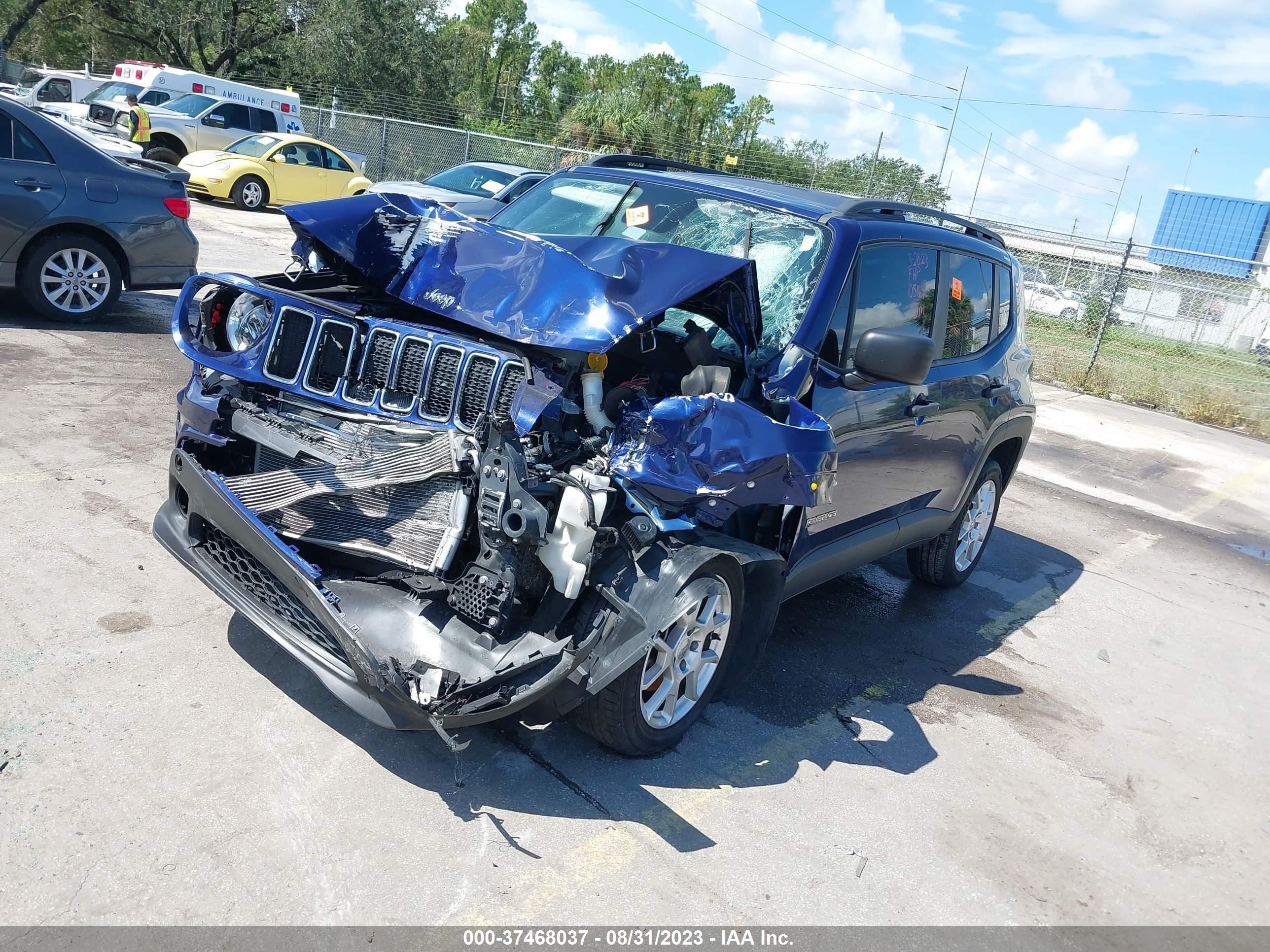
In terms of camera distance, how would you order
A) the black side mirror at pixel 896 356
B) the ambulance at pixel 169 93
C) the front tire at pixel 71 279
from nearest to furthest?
the black side mirror at pixel 896 356, the front tire at pixel 71 279, the ambulance at pixel 169 93

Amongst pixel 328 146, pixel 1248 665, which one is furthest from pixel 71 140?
pixel 328 146

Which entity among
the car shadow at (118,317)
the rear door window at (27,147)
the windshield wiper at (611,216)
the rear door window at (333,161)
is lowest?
the car shadow at (118,317)

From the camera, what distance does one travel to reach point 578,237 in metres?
4.03

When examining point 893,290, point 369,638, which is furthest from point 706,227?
point 369,638

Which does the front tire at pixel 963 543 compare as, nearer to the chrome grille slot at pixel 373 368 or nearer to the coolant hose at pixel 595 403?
the coolant hose at pixel 595 403

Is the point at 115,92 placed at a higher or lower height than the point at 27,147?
higher

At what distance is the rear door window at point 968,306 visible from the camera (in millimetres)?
5098

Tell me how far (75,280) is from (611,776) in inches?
265

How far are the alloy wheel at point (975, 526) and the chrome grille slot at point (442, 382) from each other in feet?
11.5

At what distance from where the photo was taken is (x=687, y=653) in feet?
11.7

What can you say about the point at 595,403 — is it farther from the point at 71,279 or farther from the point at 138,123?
the point at 138,123

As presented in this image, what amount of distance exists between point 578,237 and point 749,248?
2.50ft

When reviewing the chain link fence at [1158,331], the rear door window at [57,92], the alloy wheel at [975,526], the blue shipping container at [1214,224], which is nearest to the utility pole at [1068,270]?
the chain link fence at [1158,331]

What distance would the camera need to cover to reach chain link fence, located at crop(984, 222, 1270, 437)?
15.5 m
